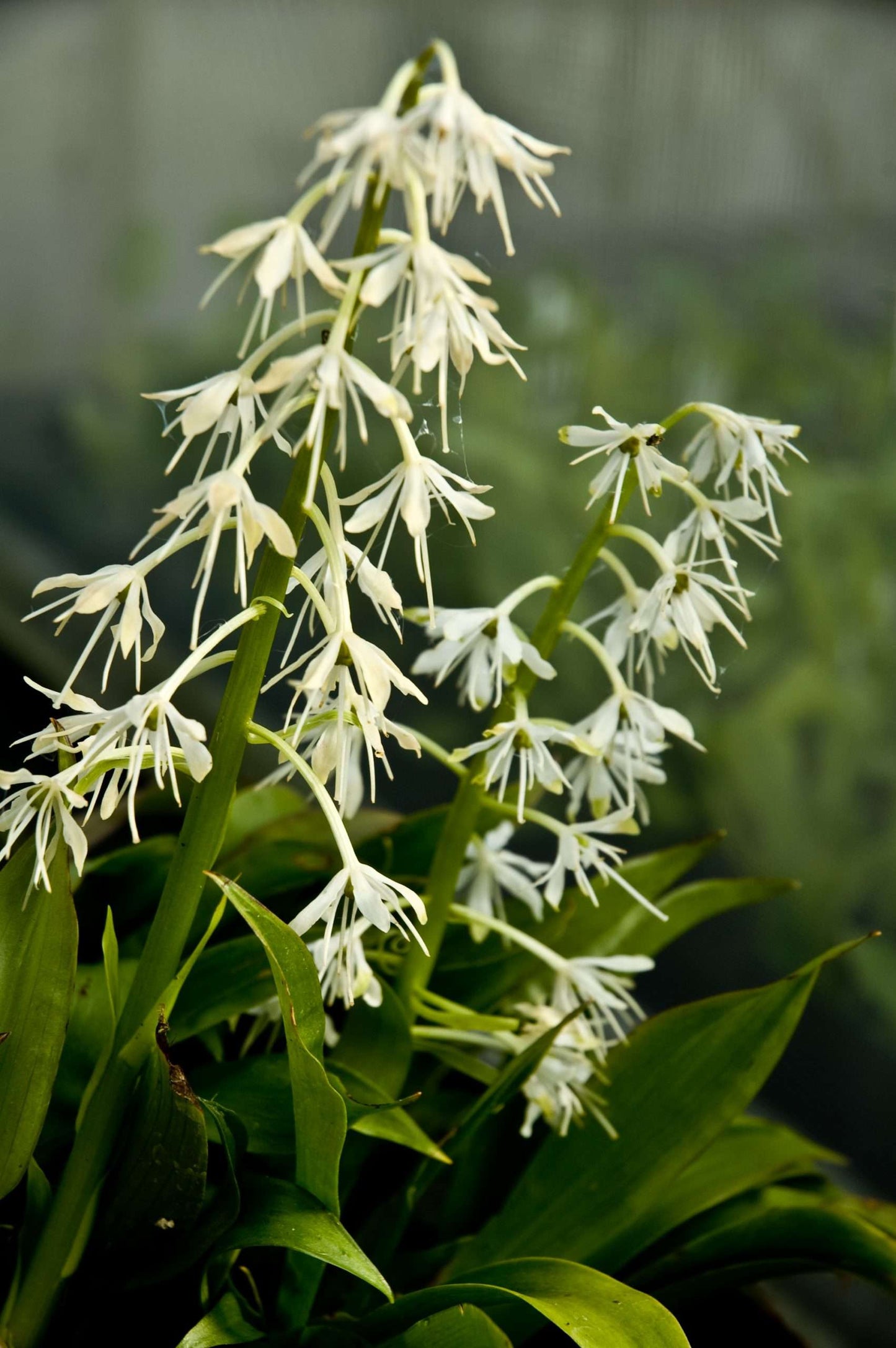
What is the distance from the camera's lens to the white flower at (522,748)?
0.38 meters

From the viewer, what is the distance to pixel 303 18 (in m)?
0.81

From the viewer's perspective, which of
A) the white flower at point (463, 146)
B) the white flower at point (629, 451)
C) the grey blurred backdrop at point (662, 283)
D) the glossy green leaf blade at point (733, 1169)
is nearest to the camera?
the white flower at point (463, 146)

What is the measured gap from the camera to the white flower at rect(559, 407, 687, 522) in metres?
0.34

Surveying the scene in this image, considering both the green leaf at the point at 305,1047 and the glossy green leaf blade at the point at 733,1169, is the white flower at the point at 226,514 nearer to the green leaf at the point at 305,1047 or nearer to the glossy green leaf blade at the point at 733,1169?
the green leaf at the point at 305,1047

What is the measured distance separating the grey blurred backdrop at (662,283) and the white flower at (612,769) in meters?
0.38

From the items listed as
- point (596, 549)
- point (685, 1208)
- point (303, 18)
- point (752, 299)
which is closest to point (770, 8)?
point (752, 299)

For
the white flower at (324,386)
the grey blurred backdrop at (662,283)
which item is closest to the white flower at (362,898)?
the white flower at (324,386)

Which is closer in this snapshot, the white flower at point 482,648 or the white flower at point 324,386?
the white flower at point 324,386

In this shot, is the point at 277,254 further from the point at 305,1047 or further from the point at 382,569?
the point at 305,1047

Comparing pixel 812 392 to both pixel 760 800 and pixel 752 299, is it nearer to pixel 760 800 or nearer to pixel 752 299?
pixel 752 299

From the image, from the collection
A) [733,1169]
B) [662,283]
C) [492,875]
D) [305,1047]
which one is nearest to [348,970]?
[305,1047]

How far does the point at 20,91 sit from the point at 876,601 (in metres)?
0.77

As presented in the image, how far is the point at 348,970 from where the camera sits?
34 centimetres

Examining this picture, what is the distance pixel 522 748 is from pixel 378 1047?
0.43 feet
